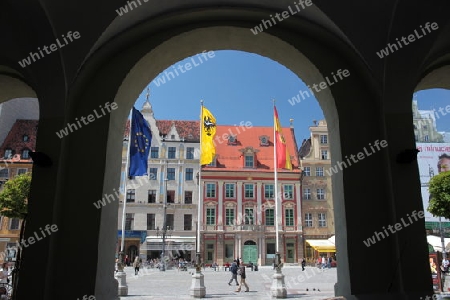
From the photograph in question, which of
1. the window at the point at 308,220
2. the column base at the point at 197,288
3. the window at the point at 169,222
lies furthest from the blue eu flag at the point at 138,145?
the window at the point at 308,220

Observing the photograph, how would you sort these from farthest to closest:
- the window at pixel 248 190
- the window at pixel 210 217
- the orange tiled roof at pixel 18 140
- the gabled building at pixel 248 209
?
the window at pixel 248 190 → the orange tiled roof at pixel 18 140 → the window at pixel 210 217 → the gabled building at pixel 248 209

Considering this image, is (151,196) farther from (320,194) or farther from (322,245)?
(322,245)

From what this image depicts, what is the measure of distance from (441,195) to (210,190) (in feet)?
Result: 76.3

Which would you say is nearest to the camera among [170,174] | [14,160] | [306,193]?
[14,160]

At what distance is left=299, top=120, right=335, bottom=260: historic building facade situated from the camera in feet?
136

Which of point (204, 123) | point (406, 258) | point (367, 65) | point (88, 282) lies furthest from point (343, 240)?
point (204, 123)

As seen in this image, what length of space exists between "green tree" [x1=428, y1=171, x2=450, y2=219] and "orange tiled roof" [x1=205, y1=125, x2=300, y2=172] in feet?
62.4

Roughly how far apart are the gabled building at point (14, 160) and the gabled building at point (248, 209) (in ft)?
61.4

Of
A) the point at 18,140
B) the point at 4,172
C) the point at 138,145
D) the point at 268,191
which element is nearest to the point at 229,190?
the point at 268,191

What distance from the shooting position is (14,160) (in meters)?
40.8

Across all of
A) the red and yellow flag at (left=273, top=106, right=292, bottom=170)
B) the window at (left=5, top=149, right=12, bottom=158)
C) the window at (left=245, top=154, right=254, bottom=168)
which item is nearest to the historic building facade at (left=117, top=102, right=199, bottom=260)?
the window at (left=245, top=154, right=254, bottom=168)

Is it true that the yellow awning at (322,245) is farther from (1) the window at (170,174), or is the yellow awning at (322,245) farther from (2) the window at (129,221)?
(2) the window at (129,221)

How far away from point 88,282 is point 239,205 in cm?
3632

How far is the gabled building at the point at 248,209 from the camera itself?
40.4 metres
